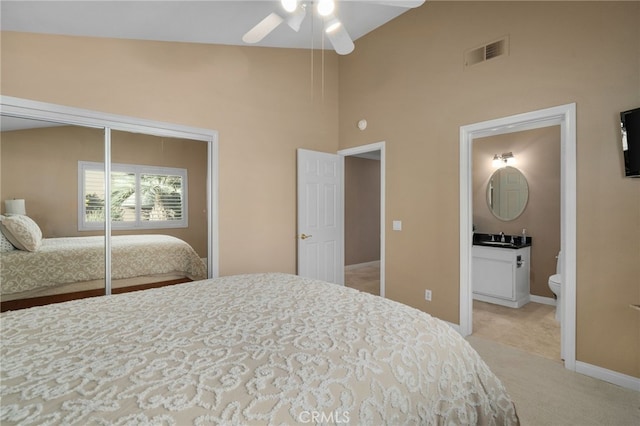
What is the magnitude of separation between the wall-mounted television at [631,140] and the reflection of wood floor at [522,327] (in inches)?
63.7

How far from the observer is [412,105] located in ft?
11.0

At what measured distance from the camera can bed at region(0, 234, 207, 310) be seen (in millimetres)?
2279

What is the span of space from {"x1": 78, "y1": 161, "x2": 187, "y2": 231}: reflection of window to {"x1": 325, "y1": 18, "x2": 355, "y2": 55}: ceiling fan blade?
6.24ft

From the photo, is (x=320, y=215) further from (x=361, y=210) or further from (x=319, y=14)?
(x=361, y=210)

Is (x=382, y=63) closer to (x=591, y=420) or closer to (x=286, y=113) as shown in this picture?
(x=286, y=113)

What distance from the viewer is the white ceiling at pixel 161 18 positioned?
216cm

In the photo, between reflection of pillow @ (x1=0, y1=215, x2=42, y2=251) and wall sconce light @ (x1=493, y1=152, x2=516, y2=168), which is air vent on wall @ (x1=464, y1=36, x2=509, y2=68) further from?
reflection of pillow @ (x1=0, y1=215, x2=42, y2=251)

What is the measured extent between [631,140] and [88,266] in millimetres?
4232

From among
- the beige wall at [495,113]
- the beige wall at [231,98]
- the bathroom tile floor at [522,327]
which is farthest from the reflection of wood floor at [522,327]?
the beige wall at [231,98]

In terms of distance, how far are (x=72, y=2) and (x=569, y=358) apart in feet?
15.1

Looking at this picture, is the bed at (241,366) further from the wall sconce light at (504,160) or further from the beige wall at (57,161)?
the wall sconce light at (504,160)

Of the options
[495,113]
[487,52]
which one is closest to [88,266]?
[495,113]

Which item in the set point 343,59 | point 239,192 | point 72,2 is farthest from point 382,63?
point 72,2

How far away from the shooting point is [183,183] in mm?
3027
